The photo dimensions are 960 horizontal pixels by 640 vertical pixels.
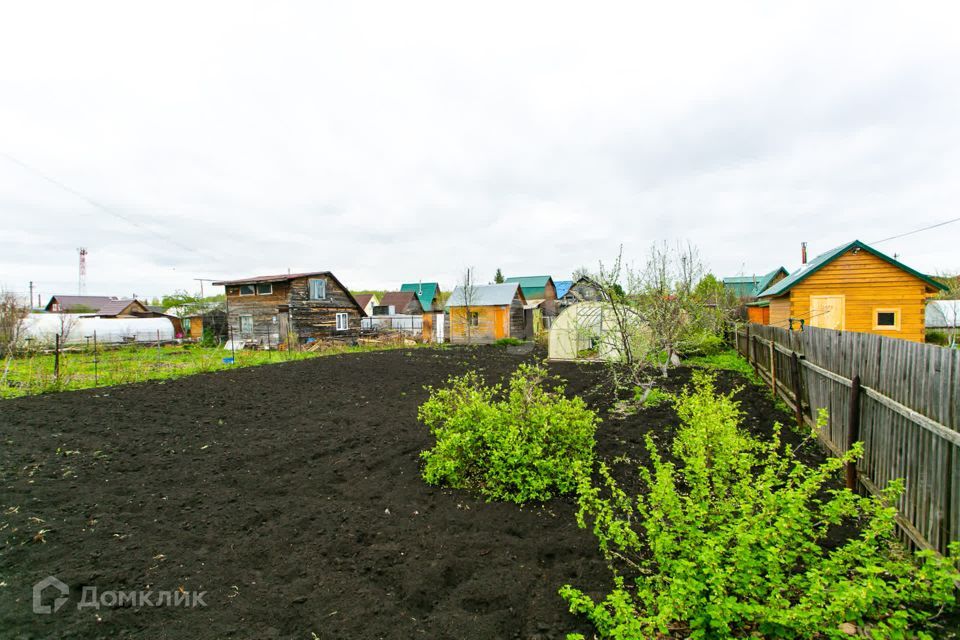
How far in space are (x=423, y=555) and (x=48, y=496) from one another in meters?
4.15

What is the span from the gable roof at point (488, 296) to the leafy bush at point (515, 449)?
22.2 m

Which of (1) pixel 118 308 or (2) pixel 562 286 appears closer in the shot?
(1) pixel 118 308

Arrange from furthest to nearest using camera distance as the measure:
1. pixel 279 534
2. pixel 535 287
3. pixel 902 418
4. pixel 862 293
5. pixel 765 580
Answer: pixel 535 287 < pixel 862 293 < pixel 279 534 < pixel 902 418 < pixel 765 580

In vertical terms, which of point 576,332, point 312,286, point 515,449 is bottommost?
point 515,449

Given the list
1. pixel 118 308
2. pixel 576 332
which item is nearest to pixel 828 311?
pixel 576 332

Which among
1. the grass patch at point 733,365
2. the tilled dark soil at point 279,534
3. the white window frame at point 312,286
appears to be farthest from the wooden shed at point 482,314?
the tilled dark soil at point 279,534

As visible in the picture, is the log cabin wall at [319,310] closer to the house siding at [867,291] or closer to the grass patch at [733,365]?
the grass patch at [733,365]

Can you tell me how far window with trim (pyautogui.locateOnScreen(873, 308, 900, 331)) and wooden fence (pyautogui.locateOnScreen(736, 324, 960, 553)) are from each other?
1163cm

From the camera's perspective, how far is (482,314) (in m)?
26.9

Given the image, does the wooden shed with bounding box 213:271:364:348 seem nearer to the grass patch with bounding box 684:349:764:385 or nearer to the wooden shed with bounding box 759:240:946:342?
the grass patch with bounding box 684:349:764:385

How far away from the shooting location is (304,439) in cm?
636

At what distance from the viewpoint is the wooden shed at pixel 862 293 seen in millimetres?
13273

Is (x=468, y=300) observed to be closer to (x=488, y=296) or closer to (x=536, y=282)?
(x=488, y=296)

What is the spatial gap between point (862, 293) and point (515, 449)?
15876mm
